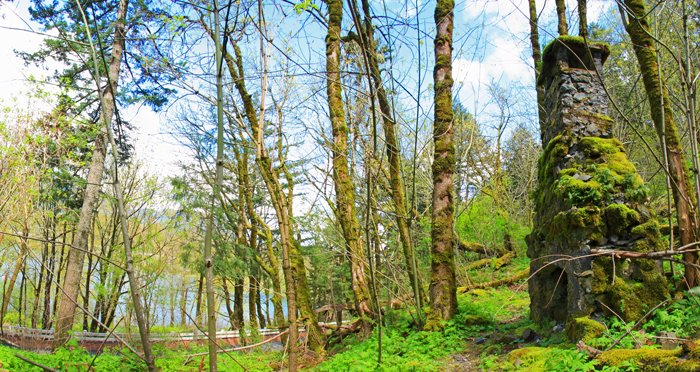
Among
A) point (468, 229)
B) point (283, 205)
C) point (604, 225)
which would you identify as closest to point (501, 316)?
point (604, 225)

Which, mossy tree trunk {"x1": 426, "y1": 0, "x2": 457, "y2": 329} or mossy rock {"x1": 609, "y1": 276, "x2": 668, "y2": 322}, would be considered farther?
mossy tree trunk {"x1": 426, "y1": 0, "x2": 457, "y2": 329}

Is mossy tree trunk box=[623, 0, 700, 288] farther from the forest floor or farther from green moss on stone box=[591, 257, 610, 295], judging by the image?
green moss on stone box=[591, 257, 610, 295]

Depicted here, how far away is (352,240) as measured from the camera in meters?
6.64

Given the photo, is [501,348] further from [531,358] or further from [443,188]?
[443,188]

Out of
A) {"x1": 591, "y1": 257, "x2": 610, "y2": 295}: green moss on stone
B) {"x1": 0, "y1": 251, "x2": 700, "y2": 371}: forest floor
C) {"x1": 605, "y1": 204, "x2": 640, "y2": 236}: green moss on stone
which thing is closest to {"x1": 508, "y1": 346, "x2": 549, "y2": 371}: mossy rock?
{"x1": 0, "y1": 251, "x2": 700, "y2": 371}: forest floor

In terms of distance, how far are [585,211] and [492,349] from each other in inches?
71.2

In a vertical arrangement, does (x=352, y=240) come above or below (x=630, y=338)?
above

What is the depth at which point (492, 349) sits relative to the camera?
4.70m

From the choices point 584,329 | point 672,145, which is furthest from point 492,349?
point 672,145

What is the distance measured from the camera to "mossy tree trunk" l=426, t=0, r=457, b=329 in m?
5.55

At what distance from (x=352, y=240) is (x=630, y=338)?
3899 mm

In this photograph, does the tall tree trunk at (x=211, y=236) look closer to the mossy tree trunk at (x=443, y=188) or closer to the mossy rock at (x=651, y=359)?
the mossy rock at (x=651, y=359)

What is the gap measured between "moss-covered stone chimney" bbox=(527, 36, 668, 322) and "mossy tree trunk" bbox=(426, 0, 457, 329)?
1064 millimetres

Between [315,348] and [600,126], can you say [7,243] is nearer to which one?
[315,348]
